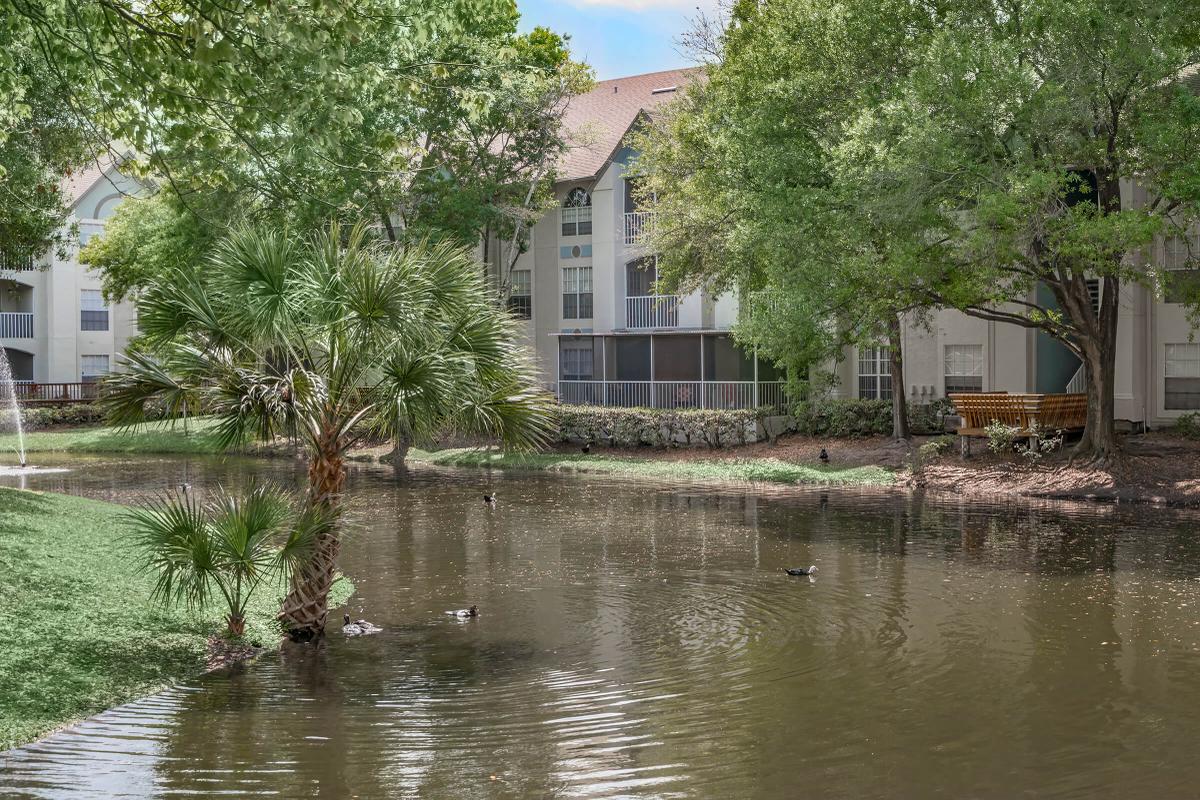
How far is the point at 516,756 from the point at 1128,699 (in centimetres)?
499

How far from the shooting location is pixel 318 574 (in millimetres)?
12078

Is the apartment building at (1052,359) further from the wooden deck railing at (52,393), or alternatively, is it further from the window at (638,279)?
the wooden deck railing at (52,393)

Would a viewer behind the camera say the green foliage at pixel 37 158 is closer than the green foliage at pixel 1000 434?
Yes

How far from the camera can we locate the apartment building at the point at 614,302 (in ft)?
122

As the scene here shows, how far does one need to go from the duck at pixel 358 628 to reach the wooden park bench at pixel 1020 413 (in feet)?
56.4

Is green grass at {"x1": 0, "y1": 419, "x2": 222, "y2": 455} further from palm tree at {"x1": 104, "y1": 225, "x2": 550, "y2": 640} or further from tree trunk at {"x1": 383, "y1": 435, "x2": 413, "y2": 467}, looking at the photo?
palm tree at {"x1": 104, "y1": 225, "x2": 550, "y2": 640}

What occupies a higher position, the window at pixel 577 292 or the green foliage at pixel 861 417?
the window at pixel 577 292

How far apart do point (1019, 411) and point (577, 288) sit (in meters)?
19.6

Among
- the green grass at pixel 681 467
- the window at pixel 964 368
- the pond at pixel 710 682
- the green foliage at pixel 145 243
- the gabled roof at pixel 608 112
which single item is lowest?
the pond at pixel 710 682

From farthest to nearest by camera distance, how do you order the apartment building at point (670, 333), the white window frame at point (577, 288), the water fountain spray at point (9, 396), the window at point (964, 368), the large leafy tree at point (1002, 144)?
1. the white window frame at point (577, 288)
2. the water fountain spray at point (9, 396)
3. the window at point (964, 368)
4. the apartment building at point (670, 333)
5. the large leafy tree at point (1002, 144)

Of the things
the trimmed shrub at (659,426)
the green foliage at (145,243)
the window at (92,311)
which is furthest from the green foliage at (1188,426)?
the window at (92,311)

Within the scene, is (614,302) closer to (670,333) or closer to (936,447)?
(670,333)

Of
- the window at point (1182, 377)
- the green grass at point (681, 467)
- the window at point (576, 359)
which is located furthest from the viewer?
the window at point (576, 359)

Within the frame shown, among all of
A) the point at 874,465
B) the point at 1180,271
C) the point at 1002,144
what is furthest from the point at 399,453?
the point at 1180,271
